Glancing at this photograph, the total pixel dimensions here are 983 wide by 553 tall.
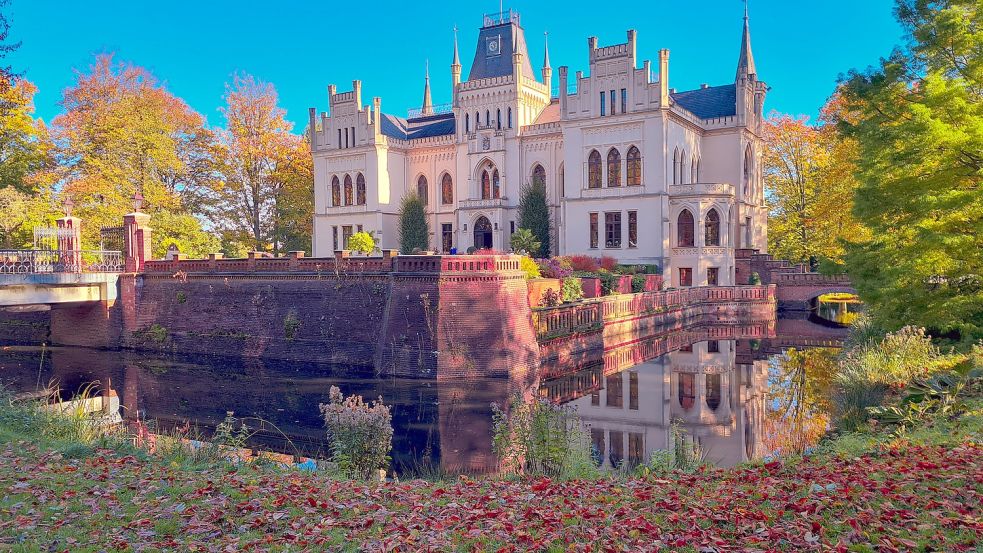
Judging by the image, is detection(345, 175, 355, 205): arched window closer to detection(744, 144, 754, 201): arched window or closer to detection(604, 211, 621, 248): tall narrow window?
detection(604, 211, 621, 248): tall narrow window

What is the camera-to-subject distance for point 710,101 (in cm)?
3947

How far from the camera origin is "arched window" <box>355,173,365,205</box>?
40.9 metres

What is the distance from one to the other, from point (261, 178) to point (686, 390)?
3011 cm

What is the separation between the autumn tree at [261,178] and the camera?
127 ft

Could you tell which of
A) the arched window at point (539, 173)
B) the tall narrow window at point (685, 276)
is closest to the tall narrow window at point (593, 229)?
the arched window at point (539, 173)

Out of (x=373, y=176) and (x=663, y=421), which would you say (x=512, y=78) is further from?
(x=663, y=421)

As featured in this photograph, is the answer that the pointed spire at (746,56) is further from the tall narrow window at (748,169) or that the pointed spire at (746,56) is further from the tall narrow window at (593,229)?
the tall narrow window at (593,229)

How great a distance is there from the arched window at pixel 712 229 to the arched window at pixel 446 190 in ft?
47.2

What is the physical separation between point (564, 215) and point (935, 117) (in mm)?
22807

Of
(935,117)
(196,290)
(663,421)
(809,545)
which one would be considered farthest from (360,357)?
(809,545)

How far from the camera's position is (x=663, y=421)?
1497cm

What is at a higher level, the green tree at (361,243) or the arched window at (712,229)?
the arched window at (712,229)

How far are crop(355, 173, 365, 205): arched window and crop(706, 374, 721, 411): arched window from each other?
26.1 m

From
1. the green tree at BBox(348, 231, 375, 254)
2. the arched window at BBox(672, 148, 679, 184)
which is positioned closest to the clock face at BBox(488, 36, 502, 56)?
the arched window at BBox(672, 148, 679, 184)
